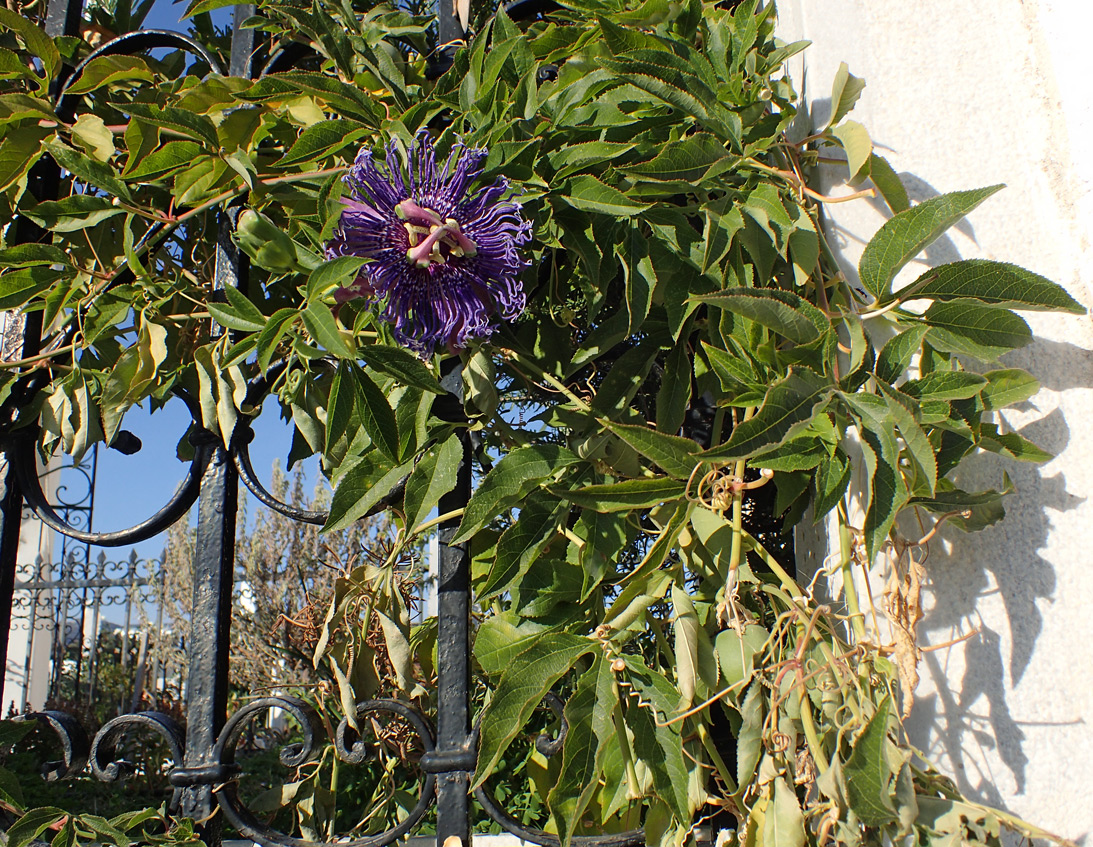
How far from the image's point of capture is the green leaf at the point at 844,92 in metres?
0.71

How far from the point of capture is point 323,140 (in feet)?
2.46

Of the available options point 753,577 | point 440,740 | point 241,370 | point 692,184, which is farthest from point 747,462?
point 241,370

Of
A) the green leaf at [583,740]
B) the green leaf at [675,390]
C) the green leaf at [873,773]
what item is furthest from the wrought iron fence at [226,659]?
the green leaf at [873,773]

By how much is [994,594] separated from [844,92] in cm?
46

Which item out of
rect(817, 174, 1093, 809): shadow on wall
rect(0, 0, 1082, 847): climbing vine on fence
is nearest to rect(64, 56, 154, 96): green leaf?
rect(0, 0, 1082, 847): climbing vine on fence

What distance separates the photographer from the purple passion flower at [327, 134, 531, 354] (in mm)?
685

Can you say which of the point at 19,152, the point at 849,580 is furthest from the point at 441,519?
the point at 19,152

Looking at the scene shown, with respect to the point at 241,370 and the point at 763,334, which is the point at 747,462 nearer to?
the point at 763,334

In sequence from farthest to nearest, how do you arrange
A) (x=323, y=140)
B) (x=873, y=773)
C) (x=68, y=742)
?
1. (x=68, y=742)
2. (x=323, y=140)
3. (x=873, y=773)

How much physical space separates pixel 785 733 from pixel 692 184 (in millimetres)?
451

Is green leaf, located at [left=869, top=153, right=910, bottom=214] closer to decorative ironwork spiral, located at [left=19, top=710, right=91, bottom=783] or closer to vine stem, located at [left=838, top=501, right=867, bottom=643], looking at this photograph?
vine stem, located at [left=838, top=501, right=867, bottom=643]

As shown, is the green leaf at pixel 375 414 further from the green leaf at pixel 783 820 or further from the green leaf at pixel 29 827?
the green leaf at pixel 29 827

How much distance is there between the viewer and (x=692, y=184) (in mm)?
674

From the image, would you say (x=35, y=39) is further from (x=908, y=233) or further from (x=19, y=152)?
(x=908, y=233)
